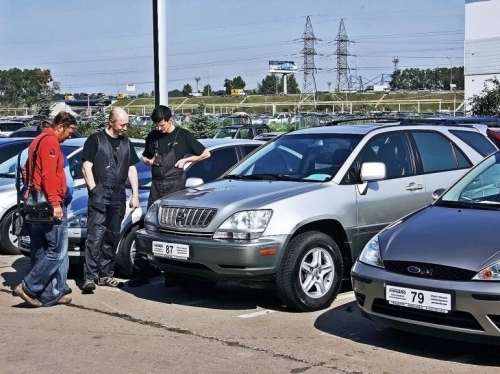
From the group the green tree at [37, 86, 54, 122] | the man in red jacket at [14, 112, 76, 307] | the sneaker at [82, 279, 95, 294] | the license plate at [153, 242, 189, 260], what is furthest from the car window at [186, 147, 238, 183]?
the green tree at [37, 86, 54, 122]

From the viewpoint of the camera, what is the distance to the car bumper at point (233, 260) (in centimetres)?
727

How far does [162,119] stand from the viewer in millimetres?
9117

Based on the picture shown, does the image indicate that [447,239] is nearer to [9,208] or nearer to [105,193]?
[105,193]

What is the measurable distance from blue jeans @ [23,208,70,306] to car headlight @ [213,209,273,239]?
166 cm

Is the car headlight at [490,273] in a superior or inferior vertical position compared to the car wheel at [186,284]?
superior

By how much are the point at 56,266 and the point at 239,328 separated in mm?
2080

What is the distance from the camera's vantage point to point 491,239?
589 cm

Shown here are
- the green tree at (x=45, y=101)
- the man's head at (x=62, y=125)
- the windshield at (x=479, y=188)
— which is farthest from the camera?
the green tree at (x=45, y=101)

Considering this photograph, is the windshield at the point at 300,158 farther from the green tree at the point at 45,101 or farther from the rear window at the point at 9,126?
the green tree at the point at 45,101

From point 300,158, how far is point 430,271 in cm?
296

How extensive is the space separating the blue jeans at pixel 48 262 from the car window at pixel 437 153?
378 cm

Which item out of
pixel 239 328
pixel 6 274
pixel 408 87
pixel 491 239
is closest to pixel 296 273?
pixel 239 328

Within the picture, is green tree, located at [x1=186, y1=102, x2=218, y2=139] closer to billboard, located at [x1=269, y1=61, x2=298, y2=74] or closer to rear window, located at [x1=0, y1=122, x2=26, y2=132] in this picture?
rear window, located at [x1=0, y1=122, x2=26, y2=132]

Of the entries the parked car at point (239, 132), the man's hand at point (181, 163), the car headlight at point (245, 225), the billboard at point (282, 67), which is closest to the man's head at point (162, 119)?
the man's hand at point (181, 163)
